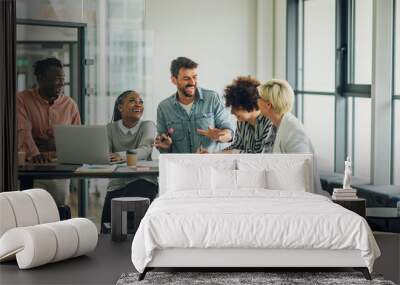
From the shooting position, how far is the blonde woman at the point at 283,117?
10531 millimetres

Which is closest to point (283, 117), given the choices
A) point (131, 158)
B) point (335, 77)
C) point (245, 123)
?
point (245, 123)

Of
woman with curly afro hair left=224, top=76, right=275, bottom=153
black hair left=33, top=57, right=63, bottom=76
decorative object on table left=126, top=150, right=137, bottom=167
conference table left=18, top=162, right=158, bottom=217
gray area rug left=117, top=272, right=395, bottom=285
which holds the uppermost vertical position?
black hair left=33, top=57, right=63, bottom=76

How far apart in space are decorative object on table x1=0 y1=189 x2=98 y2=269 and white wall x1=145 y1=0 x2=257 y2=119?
2.41 m

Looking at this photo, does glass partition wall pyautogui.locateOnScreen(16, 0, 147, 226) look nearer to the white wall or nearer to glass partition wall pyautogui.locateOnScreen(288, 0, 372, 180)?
the white wall

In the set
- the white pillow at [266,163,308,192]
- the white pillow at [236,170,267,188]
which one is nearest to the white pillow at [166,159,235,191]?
the white pillow at [236,170,267,188]

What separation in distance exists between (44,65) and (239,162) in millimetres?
2566

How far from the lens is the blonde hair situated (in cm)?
1064

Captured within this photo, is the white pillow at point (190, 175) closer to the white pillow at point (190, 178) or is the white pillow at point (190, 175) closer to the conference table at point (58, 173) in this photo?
the white pillow at point (190, 178)

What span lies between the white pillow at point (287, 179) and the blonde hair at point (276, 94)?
4.75ft

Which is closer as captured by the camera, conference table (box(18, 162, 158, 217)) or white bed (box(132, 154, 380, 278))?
white bed (box(132, 154, 380, 278))

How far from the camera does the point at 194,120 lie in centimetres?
1059

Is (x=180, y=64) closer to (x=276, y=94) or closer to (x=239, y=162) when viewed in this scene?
(x=276, y=94)

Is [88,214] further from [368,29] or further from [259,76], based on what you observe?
[368,29]

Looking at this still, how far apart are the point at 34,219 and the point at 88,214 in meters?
2.26
